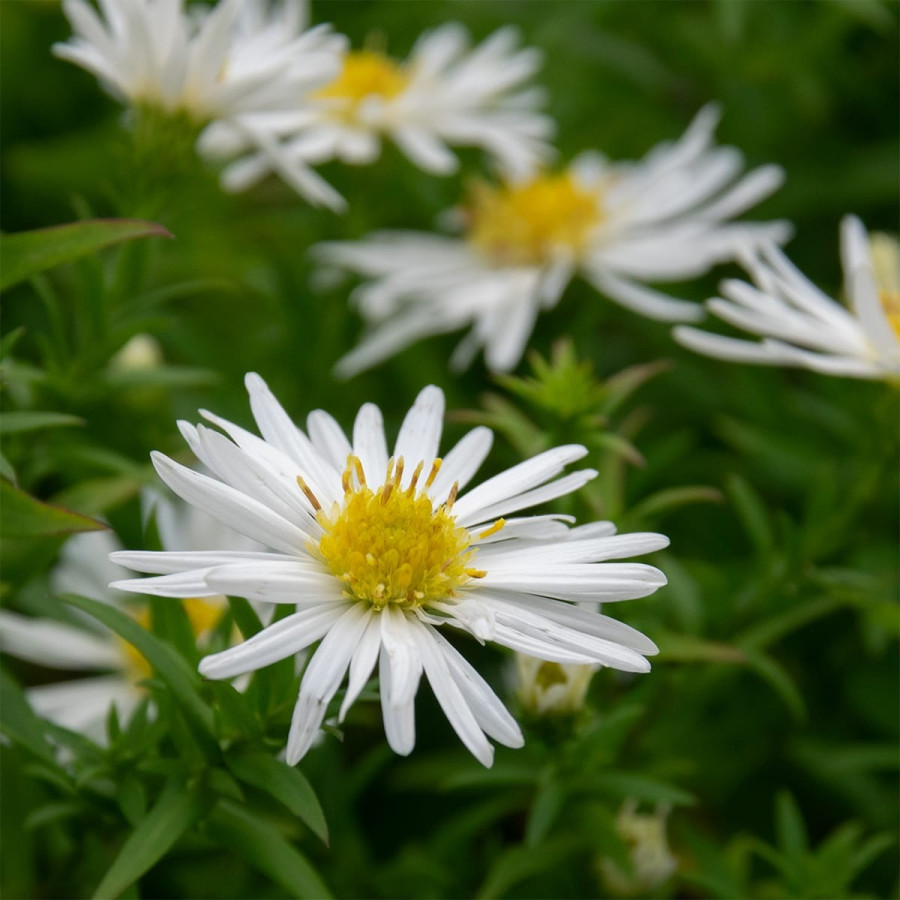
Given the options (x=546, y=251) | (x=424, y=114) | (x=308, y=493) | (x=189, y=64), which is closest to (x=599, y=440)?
(x=308, y=493)

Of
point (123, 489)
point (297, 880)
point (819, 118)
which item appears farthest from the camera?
point (819, 118)

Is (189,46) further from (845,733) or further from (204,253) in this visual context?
(845,733)

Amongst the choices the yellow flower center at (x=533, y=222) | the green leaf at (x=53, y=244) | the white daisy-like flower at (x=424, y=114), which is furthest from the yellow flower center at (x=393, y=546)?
the yellow flower center at (x=533, y=222)

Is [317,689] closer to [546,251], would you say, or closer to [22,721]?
[22,721]

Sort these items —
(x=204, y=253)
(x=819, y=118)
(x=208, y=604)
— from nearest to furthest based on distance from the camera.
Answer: (x=208, y=604) < (x=204, y=253) < (x=819, y=118)

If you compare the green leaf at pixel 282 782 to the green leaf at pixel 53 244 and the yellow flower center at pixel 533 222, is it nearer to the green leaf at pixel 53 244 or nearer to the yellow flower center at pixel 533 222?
the green leaf at pixel 53 244

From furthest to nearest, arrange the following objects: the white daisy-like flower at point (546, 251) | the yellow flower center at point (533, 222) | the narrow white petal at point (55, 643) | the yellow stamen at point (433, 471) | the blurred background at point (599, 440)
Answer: the yellow flower center at point (533, 222) → the white daisy-like flower at point (546, 251) → the narrow white petal at point (55, 643) → the blurred background at point (599, 440) → the yellow stamen at point (433, 471)

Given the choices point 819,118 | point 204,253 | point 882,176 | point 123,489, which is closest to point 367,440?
point 123,489
